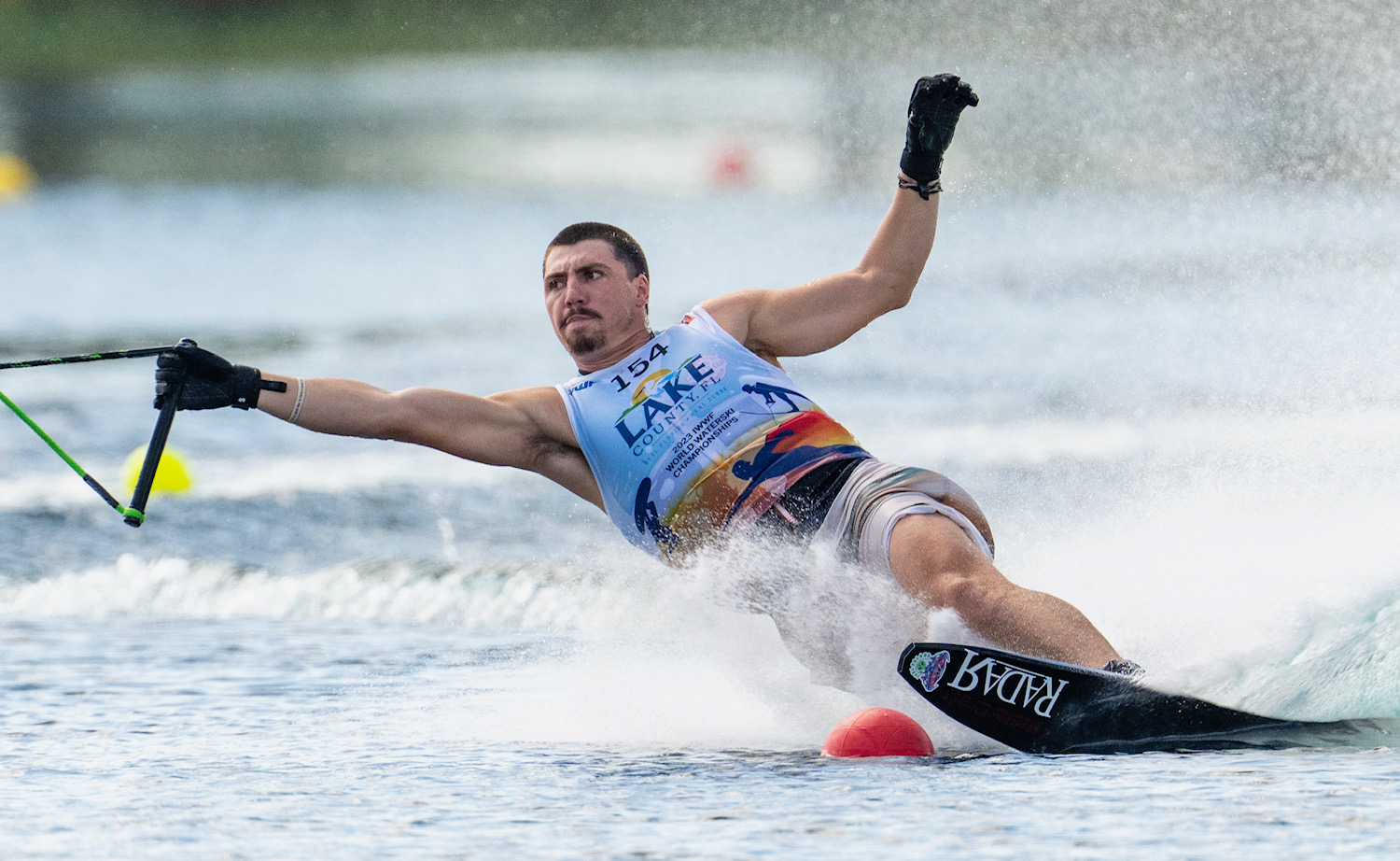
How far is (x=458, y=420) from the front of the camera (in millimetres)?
5285

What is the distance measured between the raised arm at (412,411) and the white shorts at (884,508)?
795mm

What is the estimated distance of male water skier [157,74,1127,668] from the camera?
4.98 metres

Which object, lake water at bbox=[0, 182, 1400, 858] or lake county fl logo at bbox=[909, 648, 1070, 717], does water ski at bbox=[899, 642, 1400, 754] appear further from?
lake water at bbox=[0, 182, 1400, 858]

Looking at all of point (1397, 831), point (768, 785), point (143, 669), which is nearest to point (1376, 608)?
point (1397, 831)

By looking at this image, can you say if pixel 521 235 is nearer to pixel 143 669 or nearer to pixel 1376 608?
pixel 143 669

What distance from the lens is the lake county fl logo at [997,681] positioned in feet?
14.2

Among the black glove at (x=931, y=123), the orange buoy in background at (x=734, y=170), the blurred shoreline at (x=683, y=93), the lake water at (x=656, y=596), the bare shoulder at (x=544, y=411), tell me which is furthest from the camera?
the orange buoy in background at (x=734, y=170)

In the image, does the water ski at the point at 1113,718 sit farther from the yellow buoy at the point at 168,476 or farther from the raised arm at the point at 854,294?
the yellow buoy at the point at 168,476

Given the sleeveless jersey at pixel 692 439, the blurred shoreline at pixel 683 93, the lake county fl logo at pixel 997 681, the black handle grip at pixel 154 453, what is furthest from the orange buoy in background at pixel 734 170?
the lake county fl logo at pixel 997 681

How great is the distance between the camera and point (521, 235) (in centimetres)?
2297

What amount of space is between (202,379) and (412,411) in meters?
0.57

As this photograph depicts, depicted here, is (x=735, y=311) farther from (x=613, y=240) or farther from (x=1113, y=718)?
(x=1113, y=718)

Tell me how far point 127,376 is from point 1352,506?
7951 millimetres

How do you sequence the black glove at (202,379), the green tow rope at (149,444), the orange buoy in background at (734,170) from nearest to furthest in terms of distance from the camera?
the green tow rope at (149,444) → the black glove at (202,379) → the orange buoy in background at (734,170)
